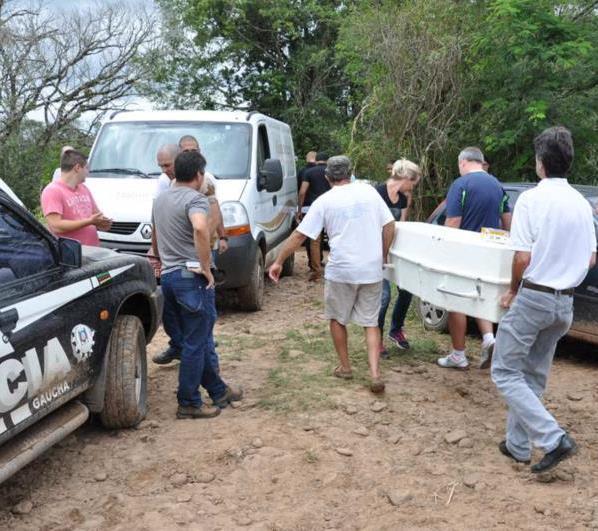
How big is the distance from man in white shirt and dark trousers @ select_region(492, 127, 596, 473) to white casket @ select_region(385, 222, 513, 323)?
0.46 m

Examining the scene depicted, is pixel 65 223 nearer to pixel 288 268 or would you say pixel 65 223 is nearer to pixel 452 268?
pixel 452 268

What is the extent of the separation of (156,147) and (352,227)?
3.81 meters

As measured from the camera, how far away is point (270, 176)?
8273mm

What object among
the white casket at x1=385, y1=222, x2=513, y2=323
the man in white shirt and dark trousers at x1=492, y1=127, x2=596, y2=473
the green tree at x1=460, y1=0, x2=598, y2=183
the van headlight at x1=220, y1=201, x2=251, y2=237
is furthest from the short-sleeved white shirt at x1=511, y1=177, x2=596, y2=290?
the green tree at x1=460, y1=0, x2=598, y2=183

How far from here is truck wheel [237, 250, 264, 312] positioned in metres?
8.09

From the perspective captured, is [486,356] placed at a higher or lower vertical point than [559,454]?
lower

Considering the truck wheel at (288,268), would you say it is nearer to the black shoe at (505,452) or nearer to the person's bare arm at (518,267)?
the black shoe at (505,452)

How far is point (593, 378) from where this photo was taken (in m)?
6.06

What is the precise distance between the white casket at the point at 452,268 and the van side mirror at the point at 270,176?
2.74m

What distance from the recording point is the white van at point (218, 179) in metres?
7.70

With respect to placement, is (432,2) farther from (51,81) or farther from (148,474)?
(51,81)

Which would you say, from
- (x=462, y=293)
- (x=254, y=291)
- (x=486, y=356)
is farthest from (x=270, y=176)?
(x=462, y=293)

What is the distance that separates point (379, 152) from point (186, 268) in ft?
25.1

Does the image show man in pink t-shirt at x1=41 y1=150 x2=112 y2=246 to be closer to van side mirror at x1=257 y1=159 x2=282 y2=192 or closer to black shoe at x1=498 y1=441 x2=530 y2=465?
van side mirror at x1=257 y1=159 x2=282 y2=192
